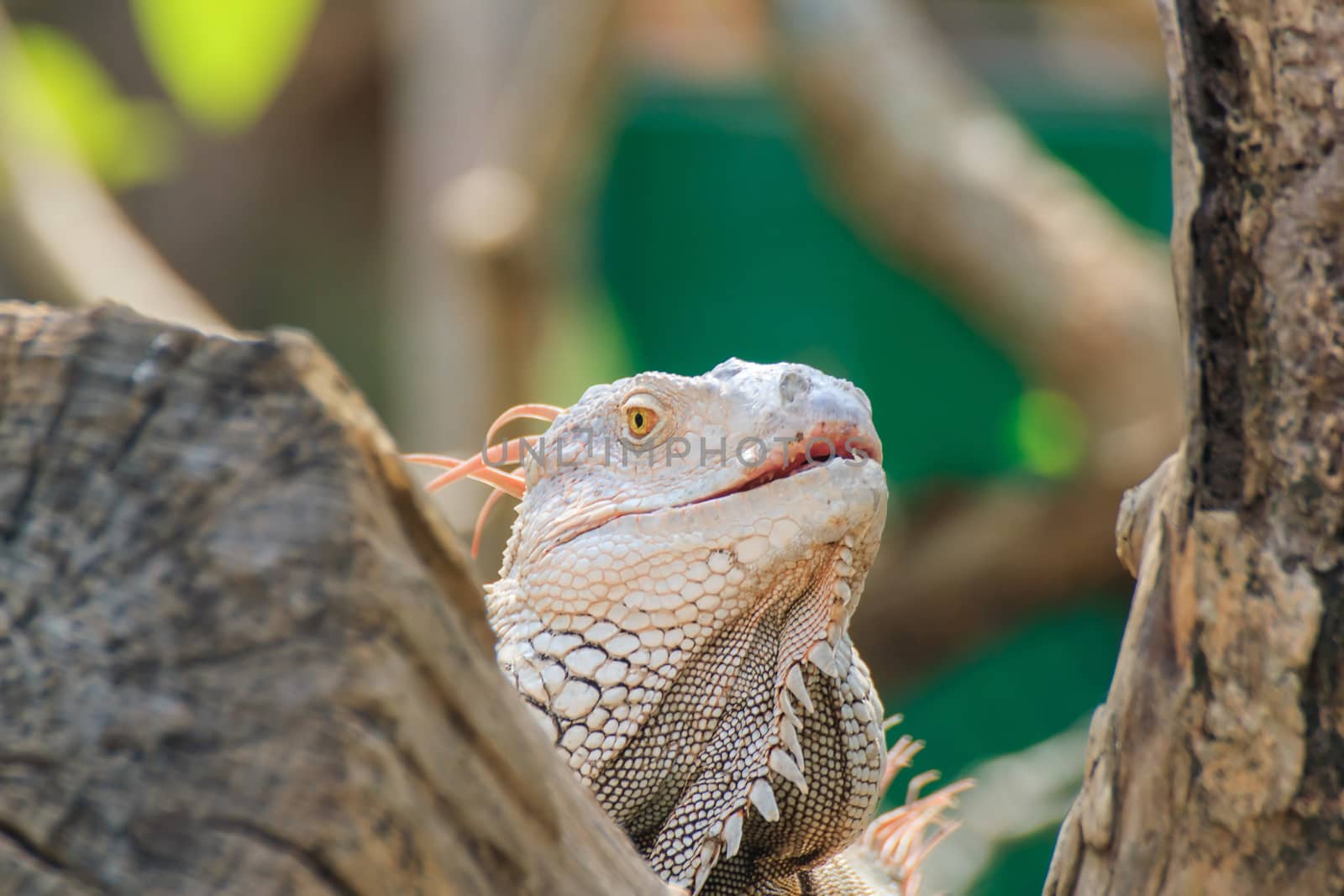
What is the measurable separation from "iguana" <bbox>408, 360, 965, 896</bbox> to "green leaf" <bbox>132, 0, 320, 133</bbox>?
167cm

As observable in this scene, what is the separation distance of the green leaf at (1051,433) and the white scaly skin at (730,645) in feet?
13.5

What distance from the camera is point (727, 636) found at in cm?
196

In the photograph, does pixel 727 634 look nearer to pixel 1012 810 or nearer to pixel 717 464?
pixel 717 464

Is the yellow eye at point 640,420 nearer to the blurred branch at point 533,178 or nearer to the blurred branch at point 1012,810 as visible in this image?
the blurred branch at point 1012,810

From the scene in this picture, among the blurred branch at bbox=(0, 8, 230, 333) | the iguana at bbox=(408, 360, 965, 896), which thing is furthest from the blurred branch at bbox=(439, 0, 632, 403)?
the iguana at bbox=(408, 360, 965, 896)

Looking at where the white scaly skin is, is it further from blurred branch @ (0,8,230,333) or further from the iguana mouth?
blurred branch @ (0,8,230,333)

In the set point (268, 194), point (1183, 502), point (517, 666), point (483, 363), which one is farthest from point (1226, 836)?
point (268, 194)

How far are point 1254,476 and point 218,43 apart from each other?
8.60 ft

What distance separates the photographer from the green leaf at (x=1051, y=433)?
5883 millimetres

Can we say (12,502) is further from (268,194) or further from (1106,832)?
(268,194)

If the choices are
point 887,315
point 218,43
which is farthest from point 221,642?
point 887,315

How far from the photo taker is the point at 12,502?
1.09 m

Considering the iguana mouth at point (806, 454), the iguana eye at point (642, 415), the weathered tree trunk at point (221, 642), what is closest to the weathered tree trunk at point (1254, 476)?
the weathered tree trunk at point (221, 642)

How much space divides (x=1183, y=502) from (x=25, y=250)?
5667 mm
